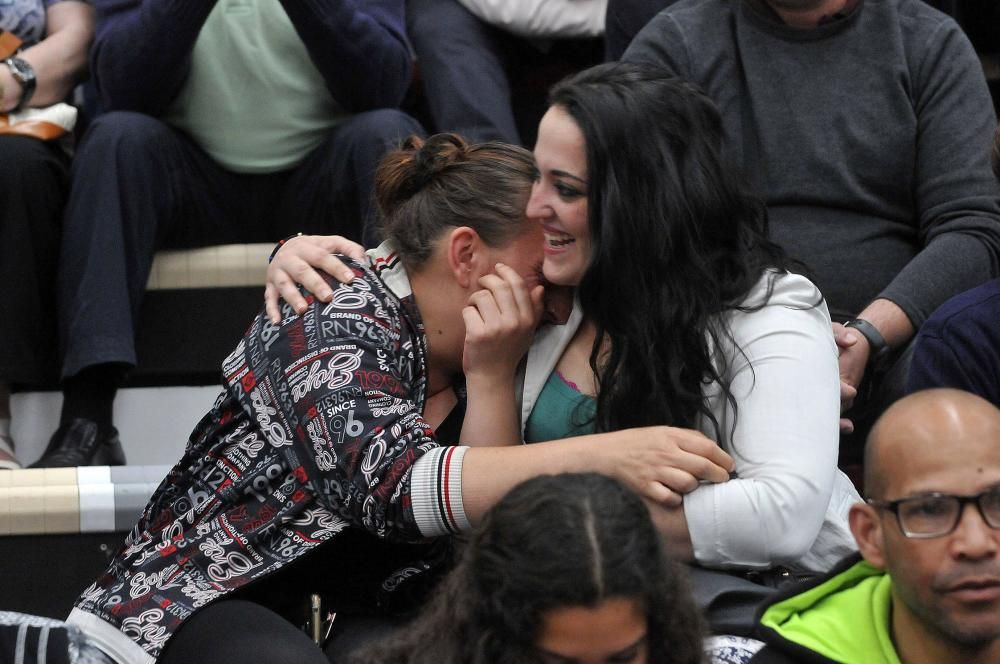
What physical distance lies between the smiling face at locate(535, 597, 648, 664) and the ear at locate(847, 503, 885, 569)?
13.1 inches

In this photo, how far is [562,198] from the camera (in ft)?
7.82

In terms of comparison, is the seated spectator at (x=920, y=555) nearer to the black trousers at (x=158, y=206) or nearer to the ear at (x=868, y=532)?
the ear at (x=868, y=532)

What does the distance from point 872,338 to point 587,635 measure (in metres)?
1.23

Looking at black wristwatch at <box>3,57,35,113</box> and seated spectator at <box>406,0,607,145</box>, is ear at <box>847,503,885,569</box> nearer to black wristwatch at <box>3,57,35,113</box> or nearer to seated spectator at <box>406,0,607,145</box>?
seated spectator at <box>406,0,607,145</box>

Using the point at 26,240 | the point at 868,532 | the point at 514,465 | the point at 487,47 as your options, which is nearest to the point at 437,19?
the point at 487,47

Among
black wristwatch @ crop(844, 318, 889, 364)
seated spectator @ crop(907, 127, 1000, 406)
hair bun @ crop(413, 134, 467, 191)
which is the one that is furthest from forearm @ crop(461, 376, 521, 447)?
black wristwatch @ crop(844, 318, 889, 364)

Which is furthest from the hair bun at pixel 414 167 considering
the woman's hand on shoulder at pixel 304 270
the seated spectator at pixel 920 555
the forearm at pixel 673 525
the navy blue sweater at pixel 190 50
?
the seated spectator at pixel 920 555

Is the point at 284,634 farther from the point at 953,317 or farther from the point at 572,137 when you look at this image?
the point at 953,317

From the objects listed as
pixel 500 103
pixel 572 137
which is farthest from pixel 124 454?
pixel 572 137

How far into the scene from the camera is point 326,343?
231 centimetres

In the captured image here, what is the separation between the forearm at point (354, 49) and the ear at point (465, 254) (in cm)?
100

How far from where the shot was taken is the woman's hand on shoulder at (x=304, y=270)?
2395mm

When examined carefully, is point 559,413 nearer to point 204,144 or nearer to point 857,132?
point 857,132

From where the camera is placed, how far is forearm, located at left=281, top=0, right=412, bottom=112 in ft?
10.9
